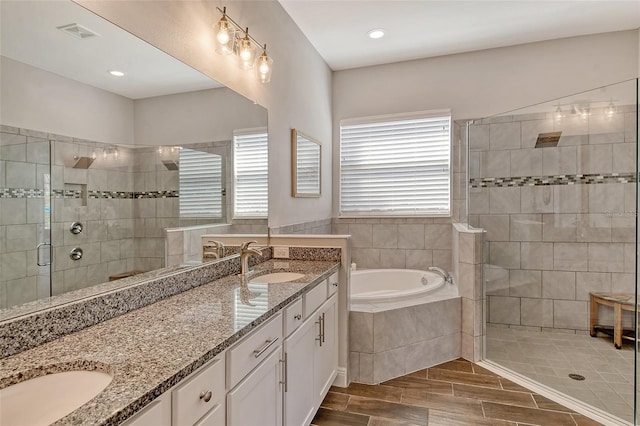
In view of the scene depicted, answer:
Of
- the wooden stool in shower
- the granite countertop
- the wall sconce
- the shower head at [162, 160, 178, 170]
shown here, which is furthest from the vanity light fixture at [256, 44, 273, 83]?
the wooden stool in shower

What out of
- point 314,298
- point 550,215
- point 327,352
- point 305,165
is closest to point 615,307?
point 550,215

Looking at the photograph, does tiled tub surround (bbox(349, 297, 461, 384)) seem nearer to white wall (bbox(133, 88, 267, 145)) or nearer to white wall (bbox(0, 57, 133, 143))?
white wall (bbox(133, 88, 267, 145))

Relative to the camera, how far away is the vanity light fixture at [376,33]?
323 centimetres

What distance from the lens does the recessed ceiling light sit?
323 centimetres

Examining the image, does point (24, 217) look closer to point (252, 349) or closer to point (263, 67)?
point (252, 349)

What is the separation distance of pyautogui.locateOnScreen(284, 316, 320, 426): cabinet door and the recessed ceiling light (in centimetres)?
263

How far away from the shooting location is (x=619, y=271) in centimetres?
292

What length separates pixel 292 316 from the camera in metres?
1.69

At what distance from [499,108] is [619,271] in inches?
72.6

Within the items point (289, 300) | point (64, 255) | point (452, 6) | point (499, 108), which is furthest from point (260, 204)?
point (499, 108)

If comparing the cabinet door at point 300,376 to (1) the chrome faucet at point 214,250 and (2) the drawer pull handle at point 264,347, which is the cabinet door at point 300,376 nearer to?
(2) the drawer pull handle at point 264,347

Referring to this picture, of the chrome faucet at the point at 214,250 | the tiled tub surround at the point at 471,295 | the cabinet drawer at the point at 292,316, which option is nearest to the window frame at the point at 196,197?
the chrome faucet at the point at 214,250

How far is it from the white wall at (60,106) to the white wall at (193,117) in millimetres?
96

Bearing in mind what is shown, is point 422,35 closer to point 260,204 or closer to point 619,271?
point 260,204
